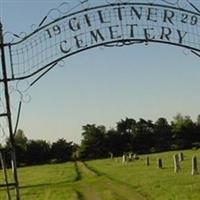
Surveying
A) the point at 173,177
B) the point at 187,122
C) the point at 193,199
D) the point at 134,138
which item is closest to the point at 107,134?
the point at 134,138

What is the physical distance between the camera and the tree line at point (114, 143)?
116787 mm

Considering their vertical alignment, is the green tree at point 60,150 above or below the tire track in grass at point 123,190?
above

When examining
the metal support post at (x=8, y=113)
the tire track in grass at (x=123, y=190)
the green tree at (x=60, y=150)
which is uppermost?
the green tree at (x=60, y=150)

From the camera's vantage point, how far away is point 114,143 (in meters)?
122

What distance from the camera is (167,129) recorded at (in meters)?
129

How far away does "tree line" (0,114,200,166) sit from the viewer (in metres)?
117

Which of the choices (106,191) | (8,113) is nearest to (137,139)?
(106,191)

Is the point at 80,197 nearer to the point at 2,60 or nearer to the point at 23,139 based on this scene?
the point at 2,60

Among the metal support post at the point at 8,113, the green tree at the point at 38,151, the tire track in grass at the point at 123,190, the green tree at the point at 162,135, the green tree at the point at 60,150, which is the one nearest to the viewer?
the metal support post at the point at 8,113

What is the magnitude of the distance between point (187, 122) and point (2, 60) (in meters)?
110

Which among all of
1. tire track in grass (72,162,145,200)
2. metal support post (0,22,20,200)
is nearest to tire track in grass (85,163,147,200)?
tire track in grass (72,162,145,200)

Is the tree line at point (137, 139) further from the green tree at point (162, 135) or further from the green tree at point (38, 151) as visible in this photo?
the green tree at point (38, 151)

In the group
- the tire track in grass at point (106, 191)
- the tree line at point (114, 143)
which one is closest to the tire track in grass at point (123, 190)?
the tire track in grass at point (106, 191)

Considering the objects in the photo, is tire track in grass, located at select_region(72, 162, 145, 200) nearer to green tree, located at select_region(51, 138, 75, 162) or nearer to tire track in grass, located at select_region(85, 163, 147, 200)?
tire track in grass, located at select_region(85, 163, 147, 200)
